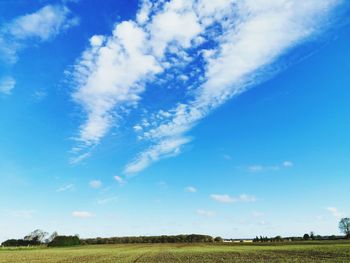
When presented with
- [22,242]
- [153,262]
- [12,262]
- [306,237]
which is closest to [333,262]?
[153,262]

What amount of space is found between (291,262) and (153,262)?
13.2 metres

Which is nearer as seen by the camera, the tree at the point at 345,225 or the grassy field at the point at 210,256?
the grassy field at the point at 210,256

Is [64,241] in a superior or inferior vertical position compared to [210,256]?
superior

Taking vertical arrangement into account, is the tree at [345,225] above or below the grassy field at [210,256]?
above

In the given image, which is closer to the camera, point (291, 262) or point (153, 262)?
point (291, 262)

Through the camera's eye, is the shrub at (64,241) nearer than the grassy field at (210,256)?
No

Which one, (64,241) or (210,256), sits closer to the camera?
(210,256)

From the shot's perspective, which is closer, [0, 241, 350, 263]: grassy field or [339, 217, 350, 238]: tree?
[0, 241, 350, 263]: grassy field

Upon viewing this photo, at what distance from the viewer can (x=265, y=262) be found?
3247cm

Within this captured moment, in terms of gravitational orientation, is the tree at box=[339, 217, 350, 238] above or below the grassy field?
above

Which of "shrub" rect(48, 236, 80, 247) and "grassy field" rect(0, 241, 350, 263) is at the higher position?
"shrub" rect(48, 236, 80, 247)

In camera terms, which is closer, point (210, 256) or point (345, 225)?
point (210, 256)

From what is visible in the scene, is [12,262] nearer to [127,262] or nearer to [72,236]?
[127,262]

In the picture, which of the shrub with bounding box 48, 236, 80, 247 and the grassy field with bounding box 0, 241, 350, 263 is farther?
the shrub with bounding box 48, 236, 80, 247
